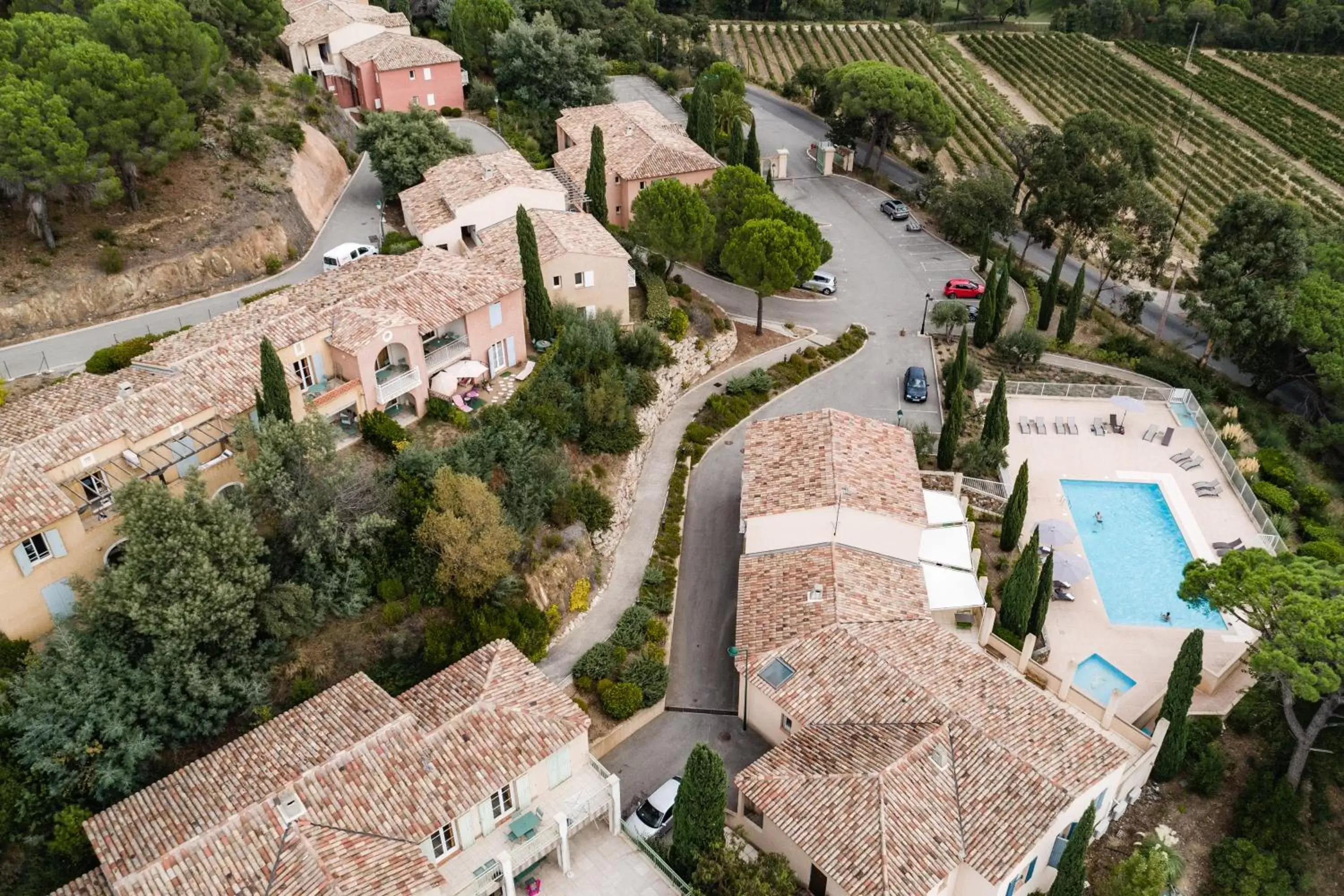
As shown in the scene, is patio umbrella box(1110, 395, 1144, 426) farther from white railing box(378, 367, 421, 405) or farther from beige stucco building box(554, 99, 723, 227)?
white railing box(378, 367, 421, 405)

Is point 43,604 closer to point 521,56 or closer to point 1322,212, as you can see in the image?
point 521,56

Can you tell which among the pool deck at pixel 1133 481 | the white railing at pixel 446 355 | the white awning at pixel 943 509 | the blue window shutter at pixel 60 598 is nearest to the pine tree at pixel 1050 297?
the pool deck at pixel 1133 481

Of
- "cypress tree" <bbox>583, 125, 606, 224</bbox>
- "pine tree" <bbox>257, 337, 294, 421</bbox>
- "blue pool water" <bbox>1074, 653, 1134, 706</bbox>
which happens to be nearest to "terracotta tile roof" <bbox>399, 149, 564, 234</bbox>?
"cypress tree" <bbox>583, 125, 606, 224</bbox>

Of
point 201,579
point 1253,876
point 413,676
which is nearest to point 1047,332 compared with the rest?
point 1253,876

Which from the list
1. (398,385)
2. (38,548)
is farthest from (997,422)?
(38,548)

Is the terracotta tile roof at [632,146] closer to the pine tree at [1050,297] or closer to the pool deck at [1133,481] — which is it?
the pine tree at [1050,297]

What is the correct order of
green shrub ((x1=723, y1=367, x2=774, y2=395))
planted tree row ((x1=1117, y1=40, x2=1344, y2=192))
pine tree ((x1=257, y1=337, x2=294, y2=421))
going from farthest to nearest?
planted tree row ((x1=1117, y1=40, x2=1344, y2=192)) < green shrub ((x1=723, y1=367, x2=774, y2=395)) < pine tree ((x1=257, y1=337, x2=294, y2=421))

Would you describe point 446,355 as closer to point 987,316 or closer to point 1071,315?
point 987,316
